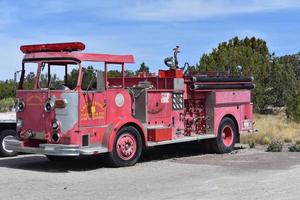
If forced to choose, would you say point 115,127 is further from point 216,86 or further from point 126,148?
point 216,86

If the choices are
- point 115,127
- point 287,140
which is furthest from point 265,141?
point 115,127

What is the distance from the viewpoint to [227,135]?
58.0ft

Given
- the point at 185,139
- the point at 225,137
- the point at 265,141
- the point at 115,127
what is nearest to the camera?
the point at 115,127

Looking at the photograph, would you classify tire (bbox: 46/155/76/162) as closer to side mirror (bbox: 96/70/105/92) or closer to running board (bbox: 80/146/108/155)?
running board (bbox: 80/146/108/155)

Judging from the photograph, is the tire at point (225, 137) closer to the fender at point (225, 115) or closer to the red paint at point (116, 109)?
the fender at point (225, 115)

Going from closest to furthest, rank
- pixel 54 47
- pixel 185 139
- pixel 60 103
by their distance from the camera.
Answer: pixel 60 103 → pixel 54 47 → pixel 185 139

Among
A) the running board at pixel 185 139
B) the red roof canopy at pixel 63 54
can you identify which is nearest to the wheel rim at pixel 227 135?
the running board at pixel 185 139

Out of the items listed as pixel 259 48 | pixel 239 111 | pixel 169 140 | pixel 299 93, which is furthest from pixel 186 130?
pixel 259 48

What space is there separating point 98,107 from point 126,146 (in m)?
1.20

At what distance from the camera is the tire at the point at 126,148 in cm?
1355

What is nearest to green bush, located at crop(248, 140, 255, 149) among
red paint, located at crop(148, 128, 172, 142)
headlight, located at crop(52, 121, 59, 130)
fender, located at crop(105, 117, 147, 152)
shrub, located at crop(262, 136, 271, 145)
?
shrub, located at crop(262, 136, 271, 145)

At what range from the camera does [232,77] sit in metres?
17.6

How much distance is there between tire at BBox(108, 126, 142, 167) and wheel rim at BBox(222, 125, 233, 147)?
4.11m

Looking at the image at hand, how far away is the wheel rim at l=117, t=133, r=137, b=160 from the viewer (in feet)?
44.9
